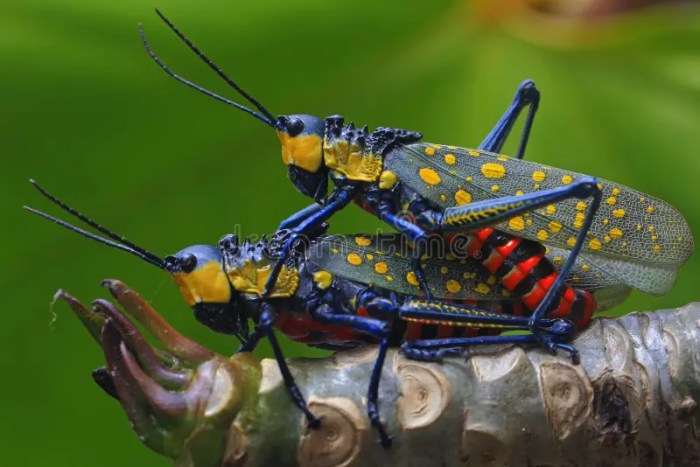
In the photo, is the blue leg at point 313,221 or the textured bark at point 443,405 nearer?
the textured bark at point 443,405

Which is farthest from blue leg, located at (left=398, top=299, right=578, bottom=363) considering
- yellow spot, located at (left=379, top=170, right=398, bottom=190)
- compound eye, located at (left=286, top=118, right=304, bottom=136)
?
compound eye, located at (left=286, top=118, right=304, bottom=136)

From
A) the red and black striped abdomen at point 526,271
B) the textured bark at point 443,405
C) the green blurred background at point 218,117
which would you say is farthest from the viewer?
the green blurred background at point 218,117

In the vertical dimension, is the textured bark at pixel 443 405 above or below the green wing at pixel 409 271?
below

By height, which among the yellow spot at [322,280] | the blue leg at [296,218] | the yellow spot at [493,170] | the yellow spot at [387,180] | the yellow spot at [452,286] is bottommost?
the yellow spot at [322,280]

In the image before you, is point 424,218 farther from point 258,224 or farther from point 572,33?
point 572,33

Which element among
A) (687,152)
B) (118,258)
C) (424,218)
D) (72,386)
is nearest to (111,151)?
(118,258)

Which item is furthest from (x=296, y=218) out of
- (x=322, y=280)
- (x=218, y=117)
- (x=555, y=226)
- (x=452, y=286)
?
(x=218, y=117)

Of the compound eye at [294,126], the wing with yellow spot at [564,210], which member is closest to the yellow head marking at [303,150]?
the compound eye at [294,126]

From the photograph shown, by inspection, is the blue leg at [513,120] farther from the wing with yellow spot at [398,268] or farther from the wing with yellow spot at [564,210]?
the wing with yellow spot at [398,268]
